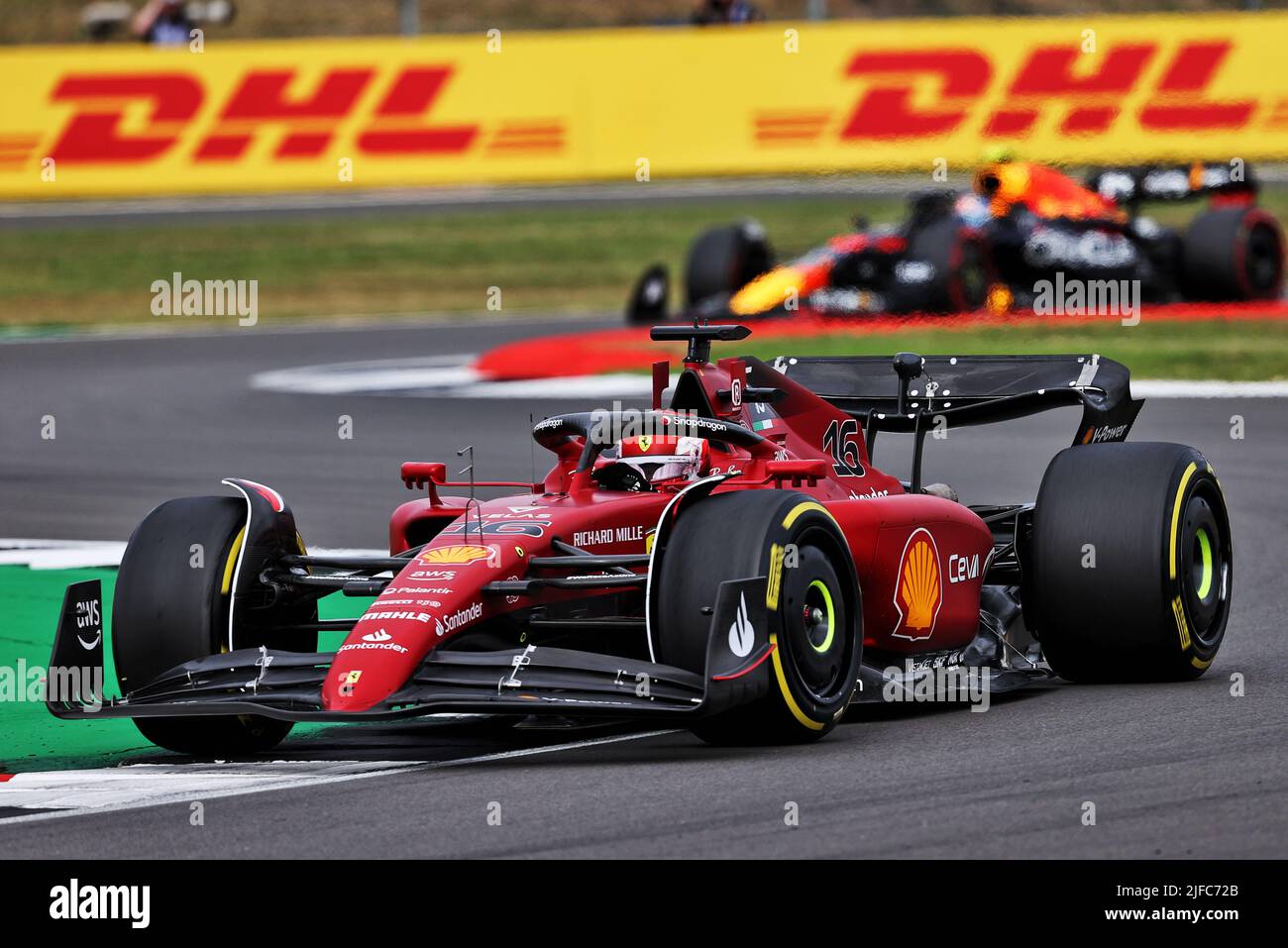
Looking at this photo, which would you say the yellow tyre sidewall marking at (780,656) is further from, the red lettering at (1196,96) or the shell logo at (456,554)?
the red lettering at (1196,96)

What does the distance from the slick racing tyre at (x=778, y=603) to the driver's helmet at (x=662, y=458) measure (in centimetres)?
72

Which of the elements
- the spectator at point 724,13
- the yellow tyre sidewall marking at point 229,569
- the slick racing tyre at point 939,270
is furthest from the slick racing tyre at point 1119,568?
the spectator at point 724,13

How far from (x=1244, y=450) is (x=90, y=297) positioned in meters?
17.2

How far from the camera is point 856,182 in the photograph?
32.4m

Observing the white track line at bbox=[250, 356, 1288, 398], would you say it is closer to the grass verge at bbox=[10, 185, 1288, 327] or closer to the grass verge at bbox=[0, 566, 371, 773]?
the grass verge at bbox=[10, 185, 1288, 327]

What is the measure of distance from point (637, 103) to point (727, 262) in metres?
9.66

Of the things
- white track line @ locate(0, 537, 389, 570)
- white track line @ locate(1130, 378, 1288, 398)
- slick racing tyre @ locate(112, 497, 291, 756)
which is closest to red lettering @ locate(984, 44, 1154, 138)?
white track line @ locate(1130, 378, 1288, 398)

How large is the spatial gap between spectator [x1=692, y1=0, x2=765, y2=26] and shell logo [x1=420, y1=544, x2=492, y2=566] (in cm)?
2675

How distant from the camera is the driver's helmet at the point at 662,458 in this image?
8312 mm

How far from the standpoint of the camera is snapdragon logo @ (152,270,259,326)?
28.6 metres

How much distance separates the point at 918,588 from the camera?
842 cm

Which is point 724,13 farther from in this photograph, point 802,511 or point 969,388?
point 802,511
